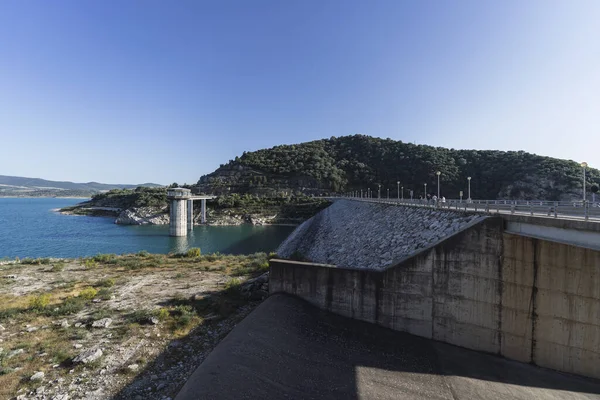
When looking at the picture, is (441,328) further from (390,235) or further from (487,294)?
(390,235)

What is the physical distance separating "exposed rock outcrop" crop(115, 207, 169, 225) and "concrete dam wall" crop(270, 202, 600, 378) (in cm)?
7784

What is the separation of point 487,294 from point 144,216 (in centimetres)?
8822

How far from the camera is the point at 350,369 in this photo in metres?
10.2

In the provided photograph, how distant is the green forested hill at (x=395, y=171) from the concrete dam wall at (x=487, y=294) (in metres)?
87.6

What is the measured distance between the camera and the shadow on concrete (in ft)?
28.7

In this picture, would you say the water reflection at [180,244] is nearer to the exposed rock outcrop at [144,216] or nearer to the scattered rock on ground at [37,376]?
the exposed rock outcrop at [144,216]

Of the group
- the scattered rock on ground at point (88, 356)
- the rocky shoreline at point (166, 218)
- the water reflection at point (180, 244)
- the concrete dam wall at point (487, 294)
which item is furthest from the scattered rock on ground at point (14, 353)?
the rocky shoreline at point (166, 218)

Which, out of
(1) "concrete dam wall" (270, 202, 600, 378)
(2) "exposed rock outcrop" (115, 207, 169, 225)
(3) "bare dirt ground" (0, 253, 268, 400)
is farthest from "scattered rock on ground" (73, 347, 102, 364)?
(2) "exposed rock outcrop" (115, 207, 169, 225)


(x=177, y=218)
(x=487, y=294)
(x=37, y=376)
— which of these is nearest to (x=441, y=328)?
(x=487, y=294)

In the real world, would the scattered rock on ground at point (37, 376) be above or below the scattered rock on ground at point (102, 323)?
above

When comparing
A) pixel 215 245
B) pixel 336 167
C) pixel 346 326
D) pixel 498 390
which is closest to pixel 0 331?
pixel 346 326

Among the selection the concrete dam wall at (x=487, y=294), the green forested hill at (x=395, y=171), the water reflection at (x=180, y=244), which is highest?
the green forested hill at (x=395, y=171)

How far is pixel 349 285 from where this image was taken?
13523 mm

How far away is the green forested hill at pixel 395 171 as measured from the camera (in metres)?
84.1
